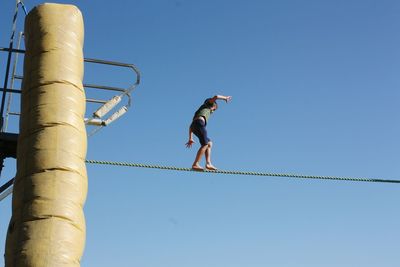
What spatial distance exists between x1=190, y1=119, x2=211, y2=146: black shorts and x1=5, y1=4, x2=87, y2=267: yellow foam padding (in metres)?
3.87

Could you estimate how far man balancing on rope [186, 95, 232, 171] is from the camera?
30.6 ft

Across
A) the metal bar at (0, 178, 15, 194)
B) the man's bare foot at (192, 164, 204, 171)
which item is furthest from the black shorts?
the metal bar at (0, 178, 15, 194)

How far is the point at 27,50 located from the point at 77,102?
36.5 inches

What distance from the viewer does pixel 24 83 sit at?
5.59 meters

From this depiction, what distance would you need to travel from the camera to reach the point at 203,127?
950cm

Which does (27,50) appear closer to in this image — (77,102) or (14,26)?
(77,102)

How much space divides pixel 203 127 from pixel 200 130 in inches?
3.2

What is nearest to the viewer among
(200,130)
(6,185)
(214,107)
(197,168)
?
(6,185)

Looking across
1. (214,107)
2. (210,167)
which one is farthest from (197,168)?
(214,107)

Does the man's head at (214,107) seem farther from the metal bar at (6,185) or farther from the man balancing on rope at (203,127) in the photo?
the metal bar at (6,185)

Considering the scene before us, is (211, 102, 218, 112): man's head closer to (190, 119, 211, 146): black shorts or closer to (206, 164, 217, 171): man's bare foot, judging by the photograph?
(190, 119, 211, 146): black shorts

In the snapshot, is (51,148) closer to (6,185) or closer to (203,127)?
(6,185)

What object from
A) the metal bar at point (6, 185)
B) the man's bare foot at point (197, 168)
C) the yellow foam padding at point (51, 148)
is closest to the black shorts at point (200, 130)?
the man's bare foot at point (197, 168)

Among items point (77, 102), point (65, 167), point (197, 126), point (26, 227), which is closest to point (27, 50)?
point (77, 102)
